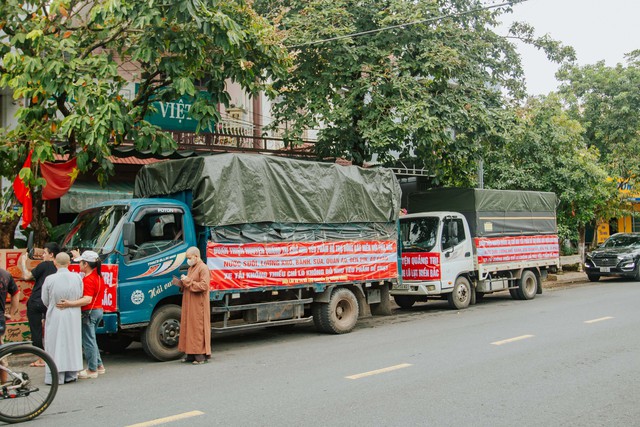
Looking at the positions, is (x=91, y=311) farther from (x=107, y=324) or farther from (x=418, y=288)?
(x=418, y=288)

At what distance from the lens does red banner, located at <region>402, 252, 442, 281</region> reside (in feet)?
45.5

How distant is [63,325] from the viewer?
24.8ft

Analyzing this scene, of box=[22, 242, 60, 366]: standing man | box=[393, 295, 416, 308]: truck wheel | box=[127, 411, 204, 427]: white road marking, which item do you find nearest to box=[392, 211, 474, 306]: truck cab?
box=[393, 295, 416, 308]: truck wheel

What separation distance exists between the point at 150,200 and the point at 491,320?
24.1ft

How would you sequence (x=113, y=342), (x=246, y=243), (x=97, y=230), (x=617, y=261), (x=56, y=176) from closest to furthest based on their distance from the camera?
(x=97, y=230), (x=113, y=342), (x=246, y=243), (x=56, y=176), (x=617, y=261)

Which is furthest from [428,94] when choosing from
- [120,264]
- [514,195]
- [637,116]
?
[637,116]

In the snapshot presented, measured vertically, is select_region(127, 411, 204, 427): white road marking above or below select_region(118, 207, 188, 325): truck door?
below

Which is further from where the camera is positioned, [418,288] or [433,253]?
[418,288]

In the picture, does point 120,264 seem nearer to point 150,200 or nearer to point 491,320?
point 150,200

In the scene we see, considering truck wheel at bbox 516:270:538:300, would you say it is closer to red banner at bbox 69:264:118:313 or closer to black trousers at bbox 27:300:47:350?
red banner at bbox 69:264:118:313

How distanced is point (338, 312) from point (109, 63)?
610 cm

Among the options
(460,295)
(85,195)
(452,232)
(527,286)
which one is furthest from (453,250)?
(85,195)

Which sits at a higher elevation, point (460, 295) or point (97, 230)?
point (97, 230)

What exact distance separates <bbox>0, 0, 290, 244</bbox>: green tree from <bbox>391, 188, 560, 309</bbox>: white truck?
5512 millimetres
